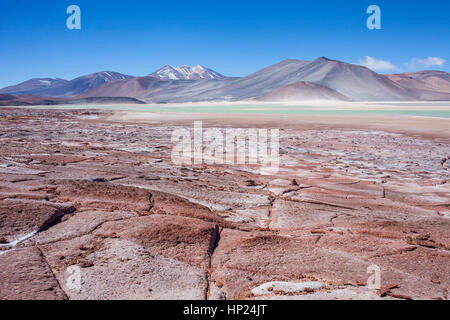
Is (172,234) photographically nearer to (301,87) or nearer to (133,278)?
(133,278)

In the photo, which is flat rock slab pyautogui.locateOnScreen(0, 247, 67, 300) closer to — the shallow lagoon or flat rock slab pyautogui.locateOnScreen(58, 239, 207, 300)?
flat rock slab pyautogui.locateOnScreen(58, 239, 207, 300)

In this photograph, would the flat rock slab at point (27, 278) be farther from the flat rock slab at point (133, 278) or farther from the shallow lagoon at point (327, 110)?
the shallow lagoon at point (327, 110)

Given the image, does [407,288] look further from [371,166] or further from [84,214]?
[371,166]

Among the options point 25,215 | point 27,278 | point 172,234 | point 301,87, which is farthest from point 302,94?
point 27,278

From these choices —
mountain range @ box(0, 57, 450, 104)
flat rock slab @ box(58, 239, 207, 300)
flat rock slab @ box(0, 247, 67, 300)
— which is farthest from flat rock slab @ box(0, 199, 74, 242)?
mountain range @ box(0, 57, 450, 104)

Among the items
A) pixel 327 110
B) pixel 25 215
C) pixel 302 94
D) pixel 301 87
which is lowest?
pixel 25 215
